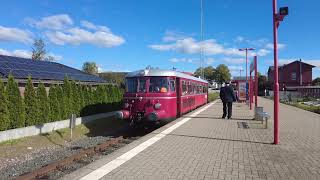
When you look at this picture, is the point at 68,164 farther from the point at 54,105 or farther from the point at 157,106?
the point at 54,105

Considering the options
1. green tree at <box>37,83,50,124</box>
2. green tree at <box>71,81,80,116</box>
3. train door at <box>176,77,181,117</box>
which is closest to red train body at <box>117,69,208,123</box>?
train door at <box>176,77,181,117</box>

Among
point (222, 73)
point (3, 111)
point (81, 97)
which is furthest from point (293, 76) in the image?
point (3, 111)

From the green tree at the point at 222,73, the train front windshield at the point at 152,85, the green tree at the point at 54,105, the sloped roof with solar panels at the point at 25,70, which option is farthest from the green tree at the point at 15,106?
the green tree at the point at 222,73

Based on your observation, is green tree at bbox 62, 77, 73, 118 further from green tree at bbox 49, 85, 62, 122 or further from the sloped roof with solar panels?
the sloped roof with solar panels

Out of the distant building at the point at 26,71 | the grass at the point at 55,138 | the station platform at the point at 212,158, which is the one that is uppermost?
the distant building at the point at 26,71

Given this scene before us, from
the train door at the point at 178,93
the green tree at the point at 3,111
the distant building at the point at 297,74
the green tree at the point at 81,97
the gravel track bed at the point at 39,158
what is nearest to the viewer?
the gravel track bed at the point at 39,158

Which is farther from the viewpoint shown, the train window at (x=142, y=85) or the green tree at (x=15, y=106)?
the train window at (x=142, y=85)

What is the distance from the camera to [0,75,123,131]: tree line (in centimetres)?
1630

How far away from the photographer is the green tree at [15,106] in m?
16.3

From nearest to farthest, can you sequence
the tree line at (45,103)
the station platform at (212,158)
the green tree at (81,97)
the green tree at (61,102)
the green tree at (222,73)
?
the station platform at (212,158) < the tree line at (45,103) < the green tree at (61,102) < the green tree at (81,97) < the green tree at (222,73)

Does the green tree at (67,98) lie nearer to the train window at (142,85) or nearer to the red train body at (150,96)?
the red train body at (150,96)

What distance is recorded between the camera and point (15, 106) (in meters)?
16.7

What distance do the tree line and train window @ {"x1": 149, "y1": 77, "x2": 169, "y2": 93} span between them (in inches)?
205

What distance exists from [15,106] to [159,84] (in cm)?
600
